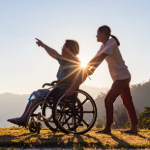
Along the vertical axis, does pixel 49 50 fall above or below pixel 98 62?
above

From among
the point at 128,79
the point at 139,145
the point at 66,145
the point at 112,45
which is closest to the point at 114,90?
the point at 128,79

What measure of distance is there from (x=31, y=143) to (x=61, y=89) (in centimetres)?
133

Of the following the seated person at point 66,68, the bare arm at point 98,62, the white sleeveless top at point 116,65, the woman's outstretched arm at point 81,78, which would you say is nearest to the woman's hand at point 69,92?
the woman's outstretched arm at point 81,78

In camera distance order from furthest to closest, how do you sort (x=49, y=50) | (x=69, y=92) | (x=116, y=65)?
(x=49, y=50)
(x=116, y=65)
(x=69, y=92)

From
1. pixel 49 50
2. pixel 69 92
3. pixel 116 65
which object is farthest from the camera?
pixel 49 50

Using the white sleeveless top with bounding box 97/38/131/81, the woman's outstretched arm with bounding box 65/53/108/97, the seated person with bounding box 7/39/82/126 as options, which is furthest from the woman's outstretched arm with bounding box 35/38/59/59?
the white sleeveless top with bounding box 97/38/131/81

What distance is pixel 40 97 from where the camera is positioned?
141 inches

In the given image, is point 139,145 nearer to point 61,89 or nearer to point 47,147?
point 47,147

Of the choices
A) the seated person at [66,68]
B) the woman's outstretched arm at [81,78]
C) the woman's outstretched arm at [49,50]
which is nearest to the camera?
the woman's outstretched arm at [81,78]

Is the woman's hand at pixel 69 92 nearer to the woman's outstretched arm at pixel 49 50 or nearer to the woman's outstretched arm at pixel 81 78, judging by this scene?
the woman's outstretched arm at pixel 81 78

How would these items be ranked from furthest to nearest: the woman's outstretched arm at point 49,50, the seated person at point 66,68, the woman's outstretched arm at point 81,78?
the woman's outstretched arm at point 49,50
the seated person at point 66,68
the woman's outstretched arm at point 81,78

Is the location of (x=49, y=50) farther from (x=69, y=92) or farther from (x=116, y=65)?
(x=116, y=65)

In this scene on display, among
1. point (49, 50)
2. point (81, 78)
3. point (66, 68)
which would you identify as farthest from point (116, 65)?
point (49, 50)

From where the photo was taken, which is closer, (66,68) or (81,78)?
(81,78)
